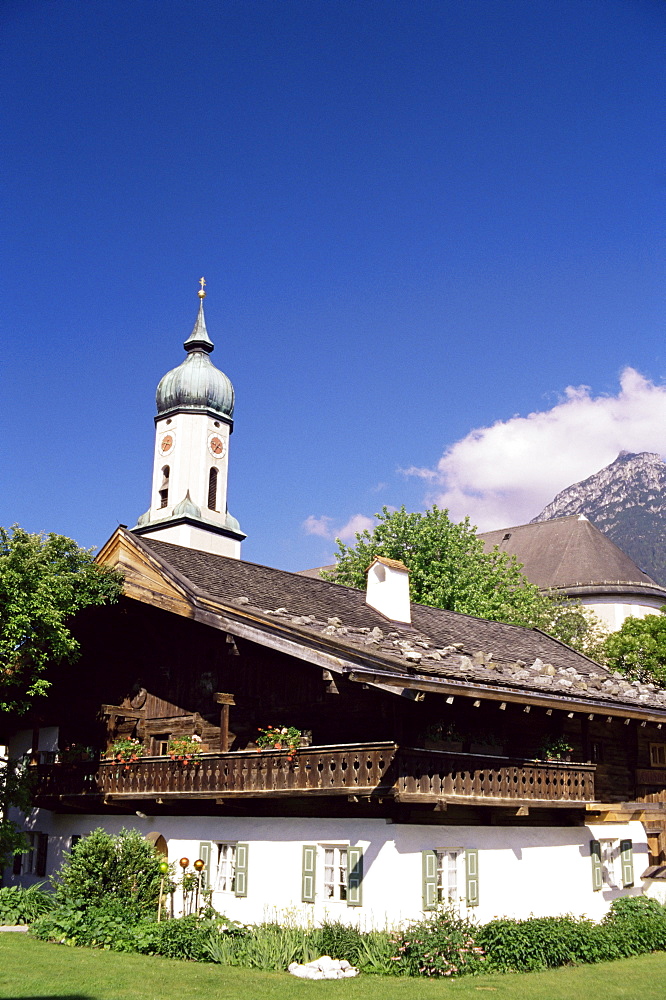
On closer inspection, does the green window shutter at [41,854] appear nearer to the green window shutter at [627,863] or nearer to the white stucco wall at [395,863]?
the white stucco wall at [395,863]

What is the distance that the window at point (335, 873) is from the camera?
18.2 meters

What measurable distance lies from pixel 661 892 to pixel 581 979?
8.53 meters

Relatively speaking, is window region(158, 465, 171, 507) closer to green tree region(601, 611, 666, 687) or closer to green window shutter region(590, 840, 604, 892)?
green tree region(601, 611, 666, 687)

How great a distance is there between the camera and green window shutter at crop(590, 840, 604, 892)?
2205 cm

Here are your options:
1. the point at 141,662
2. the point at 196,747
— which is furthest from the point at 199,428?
the point at 196,747

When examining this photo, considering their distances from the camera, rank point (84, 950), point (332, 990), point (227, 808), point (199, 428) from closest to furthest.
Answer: point (332, 990) → point (84, 950) → point (227, 808) → point (199, 428)

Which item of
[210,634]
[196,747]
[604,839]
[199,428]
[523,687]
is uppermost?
[199,428]

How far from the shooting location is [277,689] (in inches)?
856

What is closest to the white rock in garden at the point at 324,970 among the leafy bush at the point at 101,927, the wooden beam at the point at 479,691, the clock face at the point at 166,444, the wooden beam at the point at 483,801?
the wooden beam at the point at 483,801

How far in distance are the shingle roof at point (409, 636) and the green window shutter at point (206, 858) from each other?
5503 millimetres

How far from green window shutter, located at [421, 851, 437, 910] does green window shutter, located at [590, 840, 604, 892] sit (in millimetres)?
6052

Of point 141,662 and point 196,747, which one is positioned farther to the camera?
point 141,662

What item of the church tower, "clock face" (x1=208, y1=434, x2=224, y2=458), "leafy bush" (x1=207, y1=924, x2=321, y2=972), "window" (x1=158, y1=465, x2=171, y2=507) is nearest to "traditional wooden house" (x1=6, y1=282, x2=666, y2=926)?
"leafy bush" (x1=207, y1=924, x2=321, y2=972)

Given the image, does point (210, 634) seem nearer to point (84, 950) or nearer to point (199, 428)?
point (84, 950)
